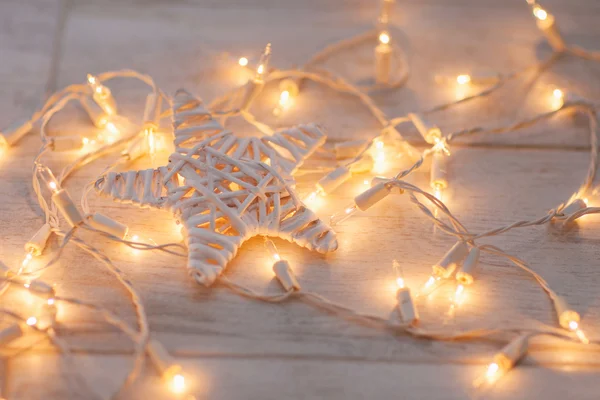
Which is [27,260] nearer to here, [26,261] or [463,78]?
[26,261]

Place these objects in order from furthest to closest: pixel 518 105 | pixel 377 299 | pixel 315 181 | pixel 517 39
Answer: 1. pixel 517 39
2. pixel 518 105
3. pixel 315 181
4. pixel 377 299

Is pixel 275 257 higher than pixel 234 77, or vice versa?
pixel 234 77

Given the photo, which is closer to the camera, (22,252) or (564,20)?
(22,252)

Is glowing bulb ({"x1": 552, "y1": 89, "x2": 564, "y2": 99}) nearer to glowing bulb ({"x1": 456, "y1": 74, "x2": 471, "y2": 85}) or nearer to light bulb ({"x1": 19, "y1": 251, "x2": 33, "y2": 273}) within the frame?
glowing bulb ({"x1": 456, "y1": 74, "x2": 471, "y2": 85})

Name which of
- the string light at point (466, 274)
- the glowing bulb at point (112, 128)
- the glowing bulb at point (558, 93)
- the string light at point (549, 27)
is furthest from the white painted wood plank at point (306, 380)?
the string light at point (549, 27)

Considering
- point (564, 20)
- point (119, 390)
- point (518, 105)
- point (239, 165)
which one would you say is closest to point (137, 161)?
point (239, 165)

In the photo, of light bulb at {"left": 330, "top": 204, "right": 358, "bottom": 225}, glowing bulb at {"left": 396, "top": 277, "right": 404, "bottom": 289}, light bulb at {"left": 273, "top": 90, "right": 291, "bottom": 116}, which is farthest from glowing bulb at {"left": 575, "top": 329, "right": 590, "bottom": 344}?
light bulb at {"left": 273, "top": 90, "right": 291, "bottom": 116}

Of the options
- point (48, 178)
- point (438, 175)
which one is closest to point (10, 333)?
point (48, 178)

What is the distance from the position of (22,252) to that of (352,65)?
65 cm

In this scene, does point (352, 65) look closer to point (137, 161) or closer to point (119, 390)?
point (137, 161)

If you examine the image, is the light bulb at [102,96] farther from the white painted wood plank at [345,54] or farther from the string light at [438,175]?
the string light at [438,175]

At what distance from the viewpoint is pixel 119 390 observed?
0.77 meters

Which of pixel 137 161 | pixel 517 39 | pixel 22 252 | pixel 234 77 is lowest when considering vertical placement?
pixel 22 252

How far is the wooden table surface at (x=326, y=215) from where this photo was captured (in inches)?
31.6
